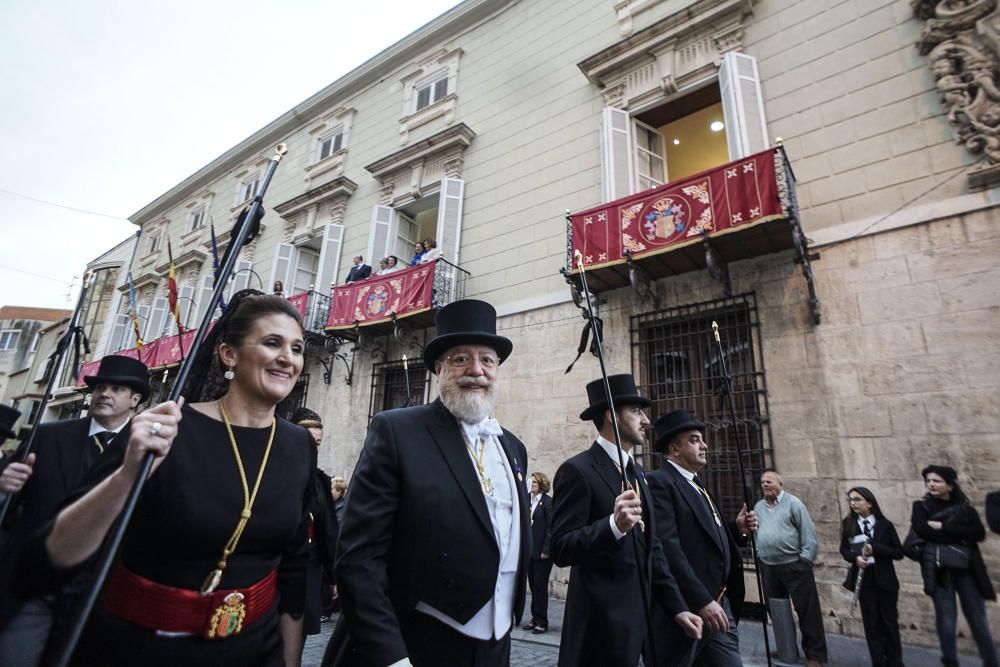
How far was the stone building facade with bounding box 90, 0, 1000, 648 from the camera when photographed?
6.20 m

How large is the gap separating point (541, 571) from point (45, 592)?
233 inches

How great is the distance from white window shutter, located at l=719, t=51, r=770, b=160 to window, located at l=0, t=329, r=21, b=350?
45.9 m

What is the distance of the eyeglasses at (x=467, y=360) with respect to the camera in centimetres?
248

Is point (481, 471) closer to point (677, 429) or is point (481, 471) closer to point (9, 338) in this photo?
point (677, 429)

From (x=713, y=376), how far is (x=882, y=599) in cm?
339

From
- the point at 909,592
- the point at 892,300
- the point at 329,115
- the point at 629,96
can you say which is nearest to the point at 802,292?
the point at 892,300

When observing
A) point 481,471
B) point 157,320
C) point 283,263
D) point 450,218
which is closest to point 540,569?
point 481,471

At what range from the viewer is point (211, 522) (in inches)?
64.3

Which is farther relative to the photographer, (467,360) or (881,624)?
(881,624)

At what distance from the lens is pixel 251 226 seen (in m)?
1.74

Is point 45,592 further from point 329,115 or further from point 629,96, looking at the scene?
point 329,115

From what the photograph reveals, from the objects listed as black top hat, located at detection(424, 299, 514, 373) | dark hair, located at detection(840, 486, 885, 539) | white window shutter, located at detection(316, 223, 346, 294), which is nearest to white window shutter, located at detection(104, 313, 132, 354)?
white window shutter, located at detection(316, 223, 346, 294)

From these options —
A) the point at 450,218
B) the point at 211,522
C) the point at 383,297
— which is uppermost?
the point at 450,218

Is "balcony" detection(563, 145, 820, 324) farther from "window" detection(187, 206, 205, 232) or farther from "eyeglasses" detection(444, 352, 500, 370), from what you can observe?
"window" detection(187, 206, 205, 232)
